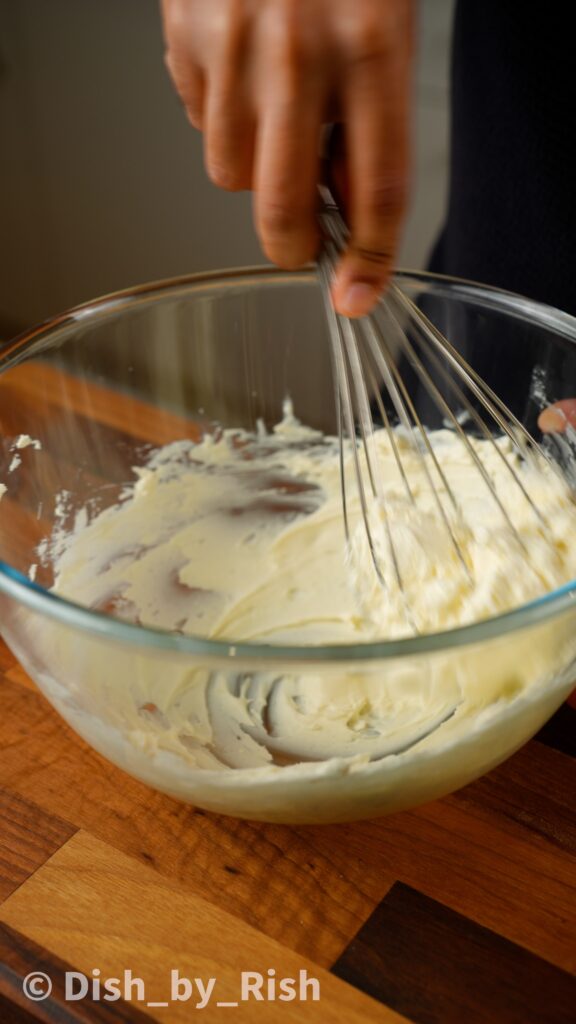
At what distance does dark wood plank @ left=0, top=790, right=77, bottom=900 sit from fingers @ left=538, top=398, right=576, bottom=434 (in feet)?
1.36

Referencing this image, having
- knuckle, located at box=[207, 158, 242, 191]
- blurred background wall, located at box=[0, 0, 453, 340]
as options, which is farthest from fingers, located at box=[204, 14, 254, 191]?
blurred background wall, located at box=[0, 0, 453, 340]

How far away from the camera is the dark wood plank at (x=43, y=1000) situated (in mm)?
473

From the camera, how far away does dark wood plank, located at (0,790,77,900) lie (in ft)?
1.77

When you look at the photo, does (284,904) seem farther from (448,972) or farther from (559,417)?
(559,417)

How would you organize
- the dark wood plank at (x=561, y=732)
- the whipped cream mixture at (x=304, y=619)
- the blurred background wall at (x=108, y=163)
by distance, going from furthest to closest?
the blurred background wall at (x=108, y=163) < the dark wood plank at (x=561, y=732) < the whipped cream mixture at (x=304, y=619)

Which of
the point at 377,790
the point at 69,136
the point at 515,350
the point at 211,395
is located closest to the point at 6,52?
the point at 69,136

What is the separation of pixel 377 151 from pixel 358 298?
0.26 ft

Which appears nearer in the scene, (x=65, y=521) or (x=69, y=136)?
(x=65, y=521)

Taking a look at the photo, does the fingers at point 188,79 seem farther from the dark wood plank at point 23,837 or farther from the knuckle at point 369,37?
the dark wood plank at point 23,837

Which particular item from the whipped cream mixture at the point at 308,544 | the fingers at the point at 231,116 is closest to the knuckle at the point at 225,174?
the fingers at the point at 231,116

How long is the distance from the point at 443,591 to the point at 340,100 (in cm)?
31

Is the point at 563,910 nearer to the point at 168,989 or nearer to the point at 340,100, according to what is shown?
the point at 168,989

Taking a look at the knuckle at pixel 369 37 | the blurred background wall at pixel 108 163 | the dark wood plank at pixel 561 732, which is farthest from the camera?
the blurred background wall at pixel 108 163

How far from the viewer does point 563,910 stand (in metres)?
0.52
